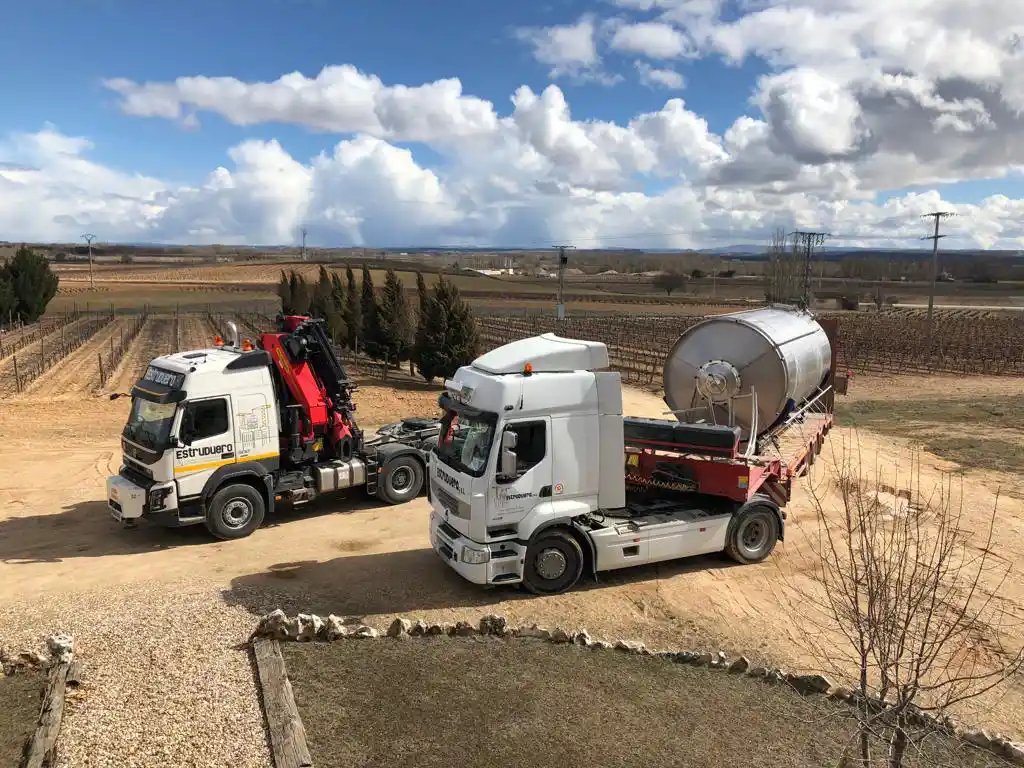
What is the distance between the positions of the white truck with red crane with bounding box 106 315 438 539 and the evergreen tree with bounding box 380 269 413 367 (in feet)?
56.7

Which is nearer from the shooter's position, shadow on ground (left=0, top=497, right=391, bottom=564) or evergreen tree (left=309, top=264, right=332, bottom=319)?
shadow on ground (left=0, top=497, right=391, bottom=564)

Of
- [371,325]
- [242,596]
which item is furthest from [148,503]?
[371,325]

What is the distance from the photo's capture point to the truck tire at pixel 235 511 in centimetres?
1176

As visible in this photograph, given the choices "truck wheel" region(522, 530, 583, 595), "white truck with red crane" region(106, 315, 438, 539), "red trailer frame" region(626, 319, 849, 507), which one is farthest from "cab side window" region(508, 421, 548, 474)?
"white truck with red crane" region(106, 315, 438, 539)

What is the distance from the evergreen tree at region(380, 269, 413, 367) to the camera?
1241 inches

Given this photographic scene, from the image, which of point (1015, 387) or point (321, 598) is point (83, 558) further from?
point (1015, 387)

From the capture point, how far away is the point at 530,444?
30.5 feet

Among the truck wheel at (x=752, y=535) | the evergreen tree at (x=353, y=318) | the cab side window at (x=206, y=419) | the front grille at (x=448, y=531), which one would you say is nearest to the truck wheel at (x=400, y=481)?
the cab side window at (x=206, y=419)

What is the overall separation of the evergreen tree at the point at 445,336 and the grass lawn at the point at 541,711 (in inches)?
800

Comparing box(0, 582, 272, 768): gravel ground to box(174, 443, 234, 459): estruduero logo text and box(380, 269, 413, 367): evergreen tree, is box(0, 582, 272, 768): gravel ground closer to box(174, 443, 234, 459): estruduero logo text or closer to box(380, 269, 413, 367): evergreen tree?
box(174, 443, 234, 459): estruduero logo text

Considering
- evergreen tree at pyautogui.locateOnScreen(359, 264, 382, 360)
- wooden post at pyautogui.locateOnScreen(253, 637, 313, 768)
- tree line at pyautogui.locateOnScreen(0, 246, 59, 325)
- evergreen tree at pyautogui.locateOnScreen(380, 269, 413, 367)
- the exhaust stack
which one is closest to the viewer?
wooden post at pyautogui.locateOnScreen(253, 637, 313, 768)

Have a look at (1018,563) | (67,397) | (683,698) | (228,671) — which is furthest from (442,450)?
(67,397)

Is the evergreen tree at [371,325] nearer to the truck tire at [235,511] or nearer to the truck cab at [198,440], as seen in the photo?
the truck cab at [198,440]

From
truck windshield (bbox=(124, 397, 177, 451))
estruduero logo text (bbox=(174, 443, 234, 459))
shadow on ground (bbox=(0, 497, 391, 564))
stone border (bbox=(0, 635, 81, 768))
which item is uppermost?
truck windshield (bbox=(124, 397, 177, 451))
